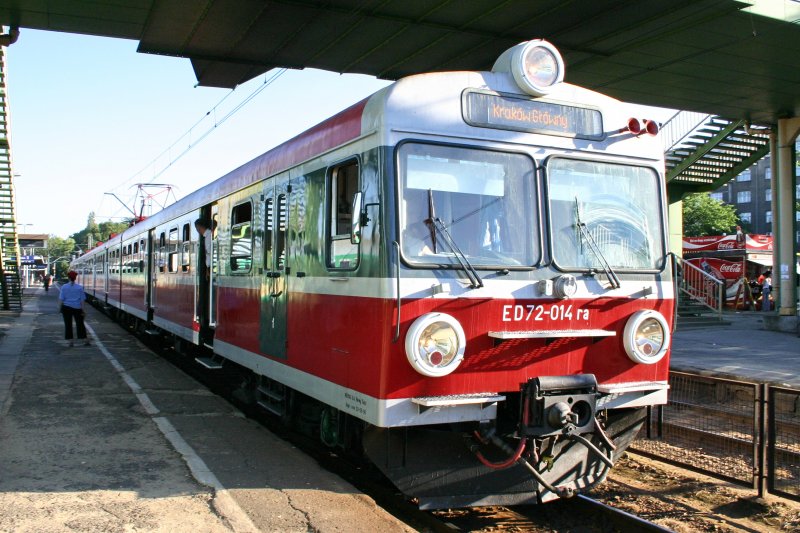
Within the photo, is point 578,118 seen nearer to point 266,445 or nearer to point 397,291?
point 397,291

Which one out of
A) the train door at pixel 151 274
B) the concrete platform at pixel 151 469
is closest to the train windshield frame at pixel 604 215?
the concrete platform at pixel 151 469

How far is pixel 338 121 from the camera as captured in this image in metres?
5.78

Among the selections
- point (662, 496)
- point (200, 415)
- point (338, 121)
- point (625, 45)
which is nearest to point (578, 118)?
point (338, 121)

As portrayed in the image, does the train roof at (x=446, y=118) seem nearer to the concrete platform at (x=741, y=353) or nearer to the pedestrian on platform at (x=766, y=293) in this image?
the concrete platform at (x=741, y=353)

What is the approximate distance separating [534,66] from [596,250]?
1.49m

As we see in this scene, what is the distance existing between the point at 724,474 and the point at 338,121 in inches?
192

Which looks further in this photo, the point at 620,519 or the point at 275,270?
the point at 275,270

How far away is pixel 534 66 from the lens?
5.45m

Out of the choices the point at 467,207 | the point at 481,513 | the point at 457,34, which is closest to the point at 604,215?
the point at 467,207

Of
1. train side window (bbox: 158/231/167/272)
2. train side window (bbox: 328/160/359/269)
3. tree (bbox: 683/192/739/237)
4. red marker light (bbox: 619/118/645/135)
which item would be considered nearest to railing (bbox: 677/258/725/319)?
train side window (bbox: 158/231/167/272)

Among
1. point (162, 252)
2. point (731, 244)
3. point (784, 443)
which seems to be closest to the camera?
point (784, 443)

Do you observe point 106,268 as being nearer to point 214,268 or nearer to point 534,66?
point 214,268

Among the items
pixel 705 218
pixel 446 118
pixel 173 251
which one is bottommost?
pixel 173 251

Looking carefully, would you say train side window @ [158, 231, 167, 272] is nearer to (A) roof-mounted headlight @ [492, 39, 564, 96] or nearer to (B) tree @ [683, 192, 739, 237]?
(A) roof-mounted headlight @ [492, 39, 564, 96]
